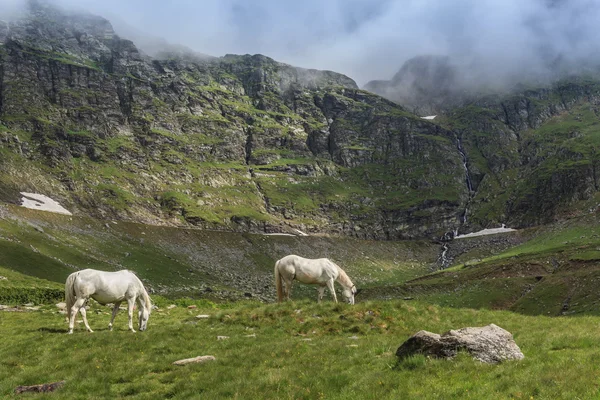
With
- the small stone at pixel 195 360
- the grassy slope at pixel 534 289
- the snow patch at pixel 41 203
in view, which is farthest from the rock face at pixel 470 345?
the snow patch at pixel 41 203

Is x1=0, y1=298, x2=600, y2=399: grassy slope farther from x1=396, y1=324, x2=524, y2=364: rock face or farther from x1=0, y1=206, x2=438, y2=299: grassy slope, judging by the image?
x1=0, y1=206, x2=438, y2=299: grassy slope

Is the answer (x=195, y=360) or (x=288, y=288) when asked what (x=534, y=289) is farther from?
(x=195, y=360)

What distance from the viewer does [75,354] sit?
18.2 m

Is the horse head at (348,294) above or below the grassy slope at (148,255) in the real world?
below

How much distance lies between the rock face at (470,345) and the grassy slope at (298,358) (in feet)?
1.83

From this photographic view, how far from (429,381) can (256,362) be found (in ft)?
23.1

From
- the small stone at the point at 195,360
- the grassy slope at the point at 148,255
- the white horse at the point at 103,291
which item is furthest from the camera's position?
the grassy slope at the point at 148,255

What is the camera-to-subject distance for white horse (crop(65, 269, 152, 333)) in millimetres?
23328

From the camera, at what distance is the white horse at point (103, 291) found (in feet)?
76.5

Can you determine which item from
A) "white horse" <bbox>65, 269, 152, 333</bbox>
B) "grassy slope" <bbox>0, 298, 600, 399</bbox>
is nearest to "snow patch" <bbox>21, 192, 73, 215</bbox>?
"grassy slope" <bbox>0, 298, 600, 399</bbox>

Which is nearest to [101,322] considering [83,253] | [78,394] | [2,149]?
[78,394]

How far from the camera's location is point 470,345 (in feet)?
45.9

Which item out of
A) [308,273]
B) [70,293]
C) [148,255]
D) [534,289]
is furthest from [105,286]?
[148,255]

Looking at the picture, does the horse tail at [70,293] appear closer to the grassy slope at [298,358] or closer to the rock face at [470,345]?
the grassy slope at [298,358]
